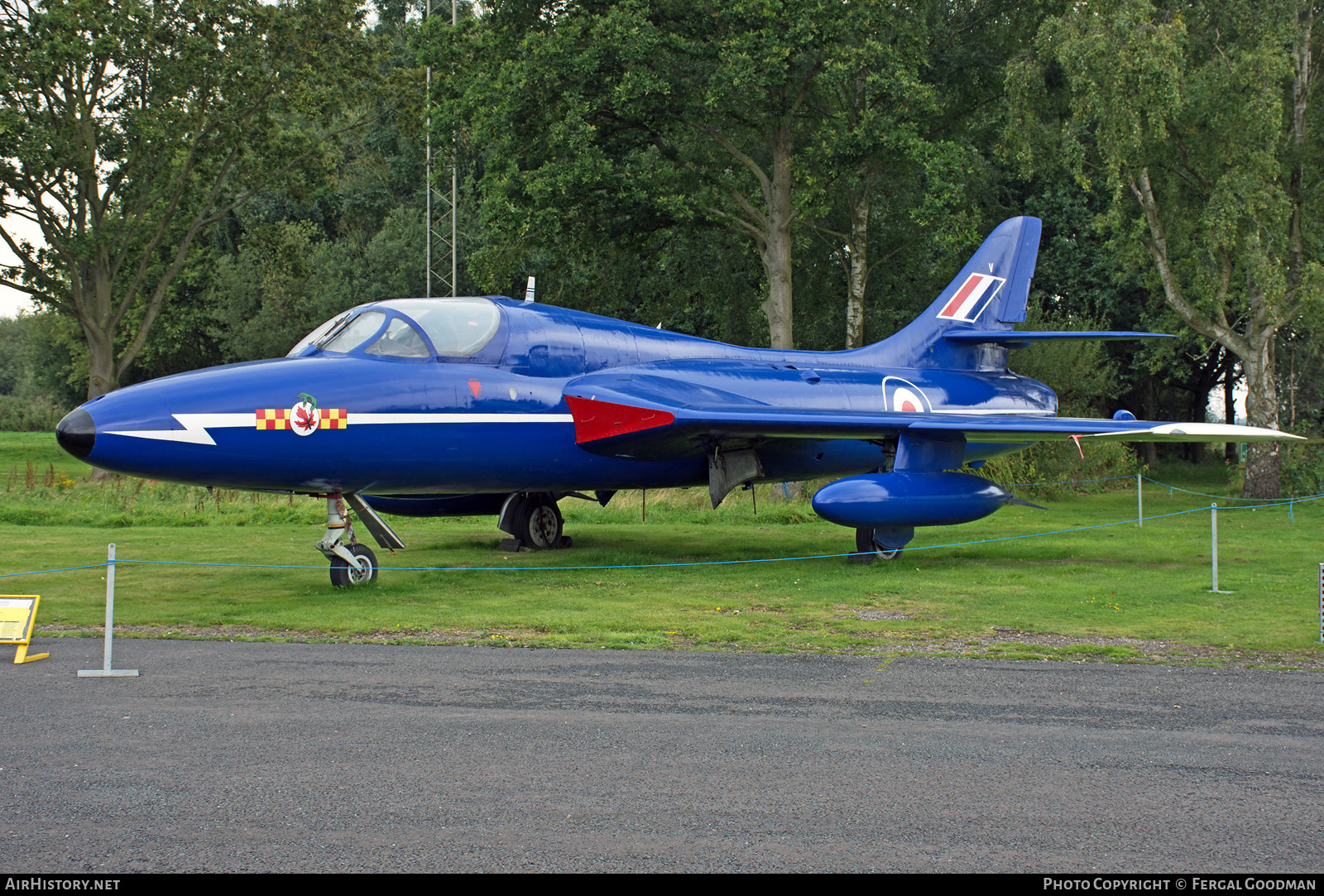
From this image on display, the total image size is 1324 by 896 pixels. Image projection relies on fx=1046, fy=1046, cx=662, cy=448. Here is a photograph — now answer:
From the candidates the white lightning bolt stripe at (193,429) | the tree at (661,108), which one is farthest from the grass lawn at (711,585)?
the tree at (661,108)

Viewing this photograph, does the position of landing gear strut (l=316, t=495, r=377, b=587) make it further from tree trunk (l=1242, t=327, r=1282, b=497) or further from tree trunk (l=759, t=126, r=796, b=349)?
tree trunk (l=1242, t=327, r=1282, b=497)

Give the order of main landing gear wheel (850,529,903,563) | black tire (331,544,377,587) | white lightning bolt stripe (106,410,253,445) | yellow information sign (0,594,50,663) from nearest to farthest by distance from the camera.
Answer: yellow information sign (0,594,50,663)
white lightning bolt stripe (106,410,253,445)
black tire (331,544,377,587)
main landing gear wheel (850,529,903,563)

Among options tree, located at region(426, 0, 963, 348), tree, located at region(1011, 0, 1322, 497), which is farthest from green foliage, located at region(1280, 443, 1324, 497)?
tree, located at region(426, 0, 963, 348)

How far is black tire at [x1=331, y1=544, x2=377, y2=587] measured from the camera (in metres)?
11.1

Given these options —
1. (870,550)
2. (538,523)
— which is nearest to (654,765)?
(870,550)

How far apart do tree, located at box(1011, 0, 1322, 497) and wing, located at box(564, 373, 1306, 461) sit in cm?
1232

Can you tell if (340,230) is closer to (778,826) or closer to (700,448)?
(700,448)

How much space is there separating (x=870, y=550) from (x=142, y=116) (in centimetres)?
2337

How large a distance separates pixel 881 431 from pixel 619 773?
830 cm

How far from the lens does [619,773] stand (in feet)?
16.5

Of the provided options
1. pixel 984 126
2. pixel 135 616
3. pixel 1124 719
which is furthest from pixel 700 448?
pixel 984 126

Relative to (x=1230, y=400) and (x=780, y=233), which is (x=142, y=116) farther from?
(x=1230, y=400)

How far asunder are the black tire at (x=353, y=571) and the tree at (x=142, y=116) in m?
20.5

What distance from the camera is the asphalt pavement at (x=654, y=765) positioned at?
4.04 m
